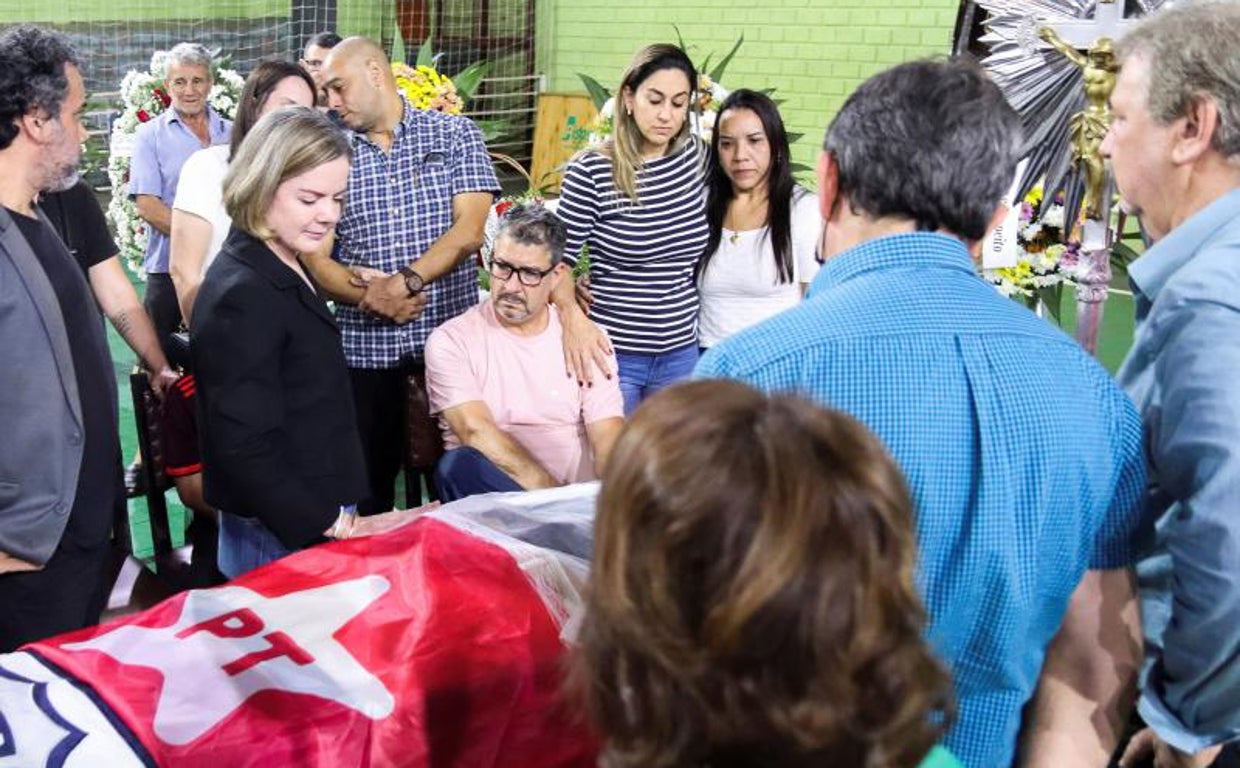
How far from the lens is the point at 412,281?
313 centimetres

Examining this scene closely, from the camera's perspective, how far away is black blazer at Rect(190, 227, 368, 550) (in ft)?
6.45

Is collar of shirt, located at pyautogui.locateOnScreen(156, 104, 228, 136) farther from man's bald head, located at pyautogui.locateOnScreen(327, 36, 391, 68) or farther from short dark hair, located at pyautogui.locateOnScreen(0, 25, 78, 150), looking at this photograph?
short dark hair, located at pyautogui.locateOnScreen(0, 25, 78, 150)

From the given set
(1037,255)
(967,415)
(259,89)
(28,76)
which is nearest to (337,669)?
(967,415)

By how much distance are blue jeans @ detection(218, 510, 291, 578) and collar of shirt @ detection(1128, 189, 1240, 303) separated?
145 centimetres

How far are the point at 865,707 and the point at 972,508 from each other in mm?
452

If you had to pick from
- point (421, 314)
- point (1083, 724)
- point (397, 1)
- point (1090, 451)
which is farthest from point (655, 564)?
point (397, 1)

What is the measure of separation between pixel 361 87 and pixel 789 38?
252 inches

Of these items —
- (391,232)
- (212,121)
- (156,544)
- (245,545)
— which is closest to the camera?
(245,545)

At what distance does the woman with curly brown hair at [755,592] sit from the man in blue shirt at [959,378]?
1.19ft

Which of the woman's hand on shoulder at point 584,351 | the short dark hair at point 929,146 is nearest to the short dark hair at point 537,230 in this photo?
the woman's hand on shoulder at point 584,351

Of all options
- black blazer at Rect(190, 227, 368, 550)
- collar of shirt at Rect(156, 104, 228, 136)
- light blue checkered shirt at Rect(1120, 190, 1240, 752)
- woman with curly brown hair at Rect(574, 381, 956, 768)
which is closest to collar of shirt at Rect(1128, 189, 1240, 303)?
light blue checkered shirt at Rect(1120, 190, 1240, 752)

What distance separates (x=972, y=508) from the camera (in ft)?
3.63

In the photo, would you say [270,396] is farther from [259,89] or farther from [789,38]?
[789,38]

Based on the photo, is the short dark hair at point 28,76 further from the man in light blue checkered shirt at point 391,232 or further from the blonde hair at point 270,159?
the man in light blue checkered shirt at point 391,232
